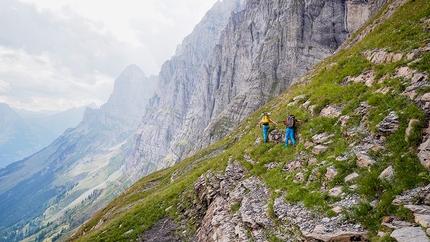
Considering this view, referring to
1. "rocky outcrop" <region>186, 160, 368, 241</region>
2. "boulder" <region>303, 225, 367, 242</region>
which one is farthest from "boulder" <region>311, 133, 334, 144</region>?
"boulder" <region>303, 225, 367, 242</region>

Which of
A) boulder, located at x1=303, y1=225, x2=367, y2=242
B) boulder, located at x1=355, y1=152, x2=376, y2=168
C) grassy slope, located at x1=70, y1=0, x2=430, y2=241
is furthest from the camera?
boulder, located at x1=355, y1=152, x2=376, y2=168

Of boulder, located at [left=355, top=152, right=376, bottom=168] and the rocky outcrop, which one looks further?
boulder, located at [left=355, top=152, right=376, bottom=168]

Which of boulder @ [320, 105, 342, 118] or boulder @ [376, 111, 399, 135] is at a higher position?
boulder @ [320, 105, 342, 118]

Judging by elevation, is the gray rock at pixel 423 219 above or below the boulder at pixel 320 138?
below

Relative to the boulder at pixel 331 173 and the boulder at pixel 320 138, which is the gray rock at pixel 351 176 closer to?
the boulder at pixel 331 173

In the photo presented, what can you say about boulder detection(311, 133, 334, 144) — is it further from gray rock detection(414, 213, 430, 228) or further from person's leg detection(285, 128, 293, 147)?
gray rock detection(414, 213, 430, 228)

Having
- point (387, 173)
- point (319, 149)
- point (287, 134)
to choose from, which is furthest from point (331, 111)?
point (387, 173)

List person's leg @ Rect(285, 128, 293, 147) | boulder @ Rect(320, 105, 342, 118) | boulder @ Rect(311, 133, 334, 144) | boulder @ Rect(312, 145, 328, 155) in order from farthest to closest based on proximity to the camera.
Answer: person's leg @ Rect(285, 128, 293, 147), boulder @ Rect(320, 105, 342, 118), boulder @ Rect(311, 133, 334, 144), boulder @ Rect(312, 145, 328, 155)

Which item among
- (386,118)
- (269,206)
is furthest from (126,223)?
(386,118)

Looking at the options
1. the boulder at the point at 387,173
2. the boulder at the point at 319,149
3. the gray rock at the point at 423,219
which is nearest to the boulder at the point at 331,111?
the boulder at the point at 319,149

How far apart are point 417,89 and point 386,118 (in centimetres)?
217

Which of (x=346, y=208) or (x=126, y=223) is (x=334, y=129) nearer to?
(x=346, y=208)

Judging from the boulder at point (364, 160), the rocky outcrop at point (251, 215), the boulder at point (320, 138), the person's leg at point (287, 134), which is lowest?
the rocky outcrop at point (251, 215)

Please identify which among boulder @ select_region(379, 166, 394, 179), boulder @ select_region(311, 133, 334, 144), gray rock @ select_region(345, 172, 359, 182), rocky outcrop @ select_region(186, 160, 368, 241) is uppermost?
boulder @ select_region(311, 133, 334, 144)
